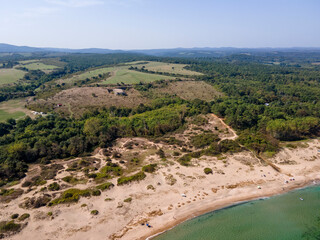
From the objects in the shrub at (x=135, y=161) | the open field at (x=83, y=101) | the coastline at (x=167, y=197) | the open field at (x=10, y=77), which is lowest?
the coastline at (x=167, y=197)

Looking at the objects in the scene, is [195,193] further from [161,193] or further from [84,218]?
[84,218]

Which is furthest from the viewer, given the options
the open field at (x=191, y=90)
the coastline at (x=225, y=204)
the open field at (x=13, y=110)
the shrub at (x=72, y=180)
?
the open field at (x=191, y=90)

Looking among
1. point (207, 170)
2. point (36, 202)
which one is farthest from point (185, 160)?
point (36, 202)

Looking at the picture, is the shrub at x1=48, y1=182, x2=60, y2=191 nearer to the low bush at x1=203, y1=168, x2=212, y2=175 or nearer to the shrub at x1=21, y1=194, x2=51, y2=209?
the shrub at x1=21, y1=194, x2=51, y2=209

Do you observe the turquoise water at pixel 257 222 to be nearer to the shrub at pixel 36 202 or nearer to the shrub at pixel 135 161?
the shrub at pixel 135 161

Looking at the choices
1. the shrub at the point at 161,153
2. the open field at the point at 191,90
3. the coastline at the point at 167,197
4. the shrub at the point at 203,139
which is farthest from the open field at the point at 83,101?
the coastline at the point at 167,197

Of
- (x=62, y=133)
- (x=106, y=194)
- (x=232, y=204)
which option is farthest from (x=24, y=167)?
(x=232, y=204)
